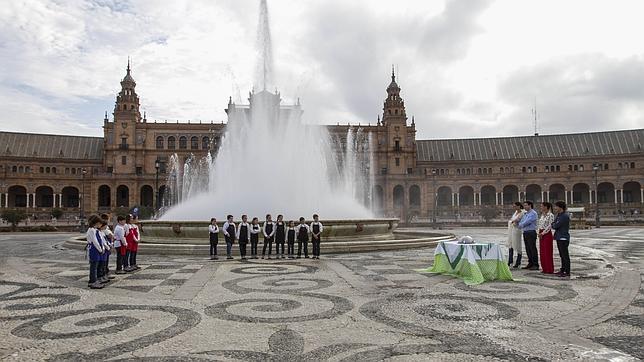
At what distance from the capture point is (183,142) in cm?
9606

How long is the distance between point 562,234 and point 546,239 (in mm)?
505

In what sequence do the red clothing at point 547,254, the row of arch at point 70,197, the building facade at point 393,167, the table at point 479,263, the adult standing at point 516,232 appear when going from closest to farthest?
the table at point 479,263
the red clothing at point 547,254
the adult standing at point 516,232
the building facade at point 393,167
the row of arch at point 70,197

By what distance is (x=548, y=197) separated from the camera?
89500mm

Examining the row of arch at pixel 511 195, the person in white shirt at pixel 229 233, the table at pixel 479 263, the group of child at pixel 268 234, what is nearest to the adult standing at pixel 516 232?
the table at pixel 479 263

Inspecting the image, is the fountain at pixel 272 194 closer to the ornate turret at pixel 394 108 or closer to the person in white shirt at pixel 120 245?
the person in white shirt at pixel 120 245

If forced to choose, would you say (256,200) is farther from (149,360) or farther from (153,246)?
(149,360)

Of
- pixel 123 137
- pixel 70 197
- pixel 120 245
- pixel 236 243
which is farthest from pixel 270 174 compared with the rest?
pixel 70 197

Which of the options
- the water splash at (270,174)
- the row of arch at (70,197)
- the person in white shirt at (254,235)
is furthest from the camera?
the row of arch at (70,197)

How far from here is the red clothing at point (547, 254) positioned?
13.0 meters

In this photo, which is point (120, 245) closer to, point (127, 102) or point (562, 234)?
point (562, 234)

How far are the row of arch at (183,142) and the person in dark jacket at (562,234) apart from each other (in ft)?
285

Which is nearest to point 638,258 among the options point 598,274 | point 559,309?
point 598,274

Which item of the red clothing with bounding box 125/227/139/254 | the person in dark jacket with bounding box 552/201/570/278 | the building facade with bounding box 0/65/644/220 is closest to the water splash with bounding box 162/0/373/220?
the red clothing with bounding box 125/227/139/254

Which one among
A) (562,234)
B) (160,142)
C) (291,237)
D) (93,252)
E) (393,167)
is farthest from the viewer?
(393,167)
